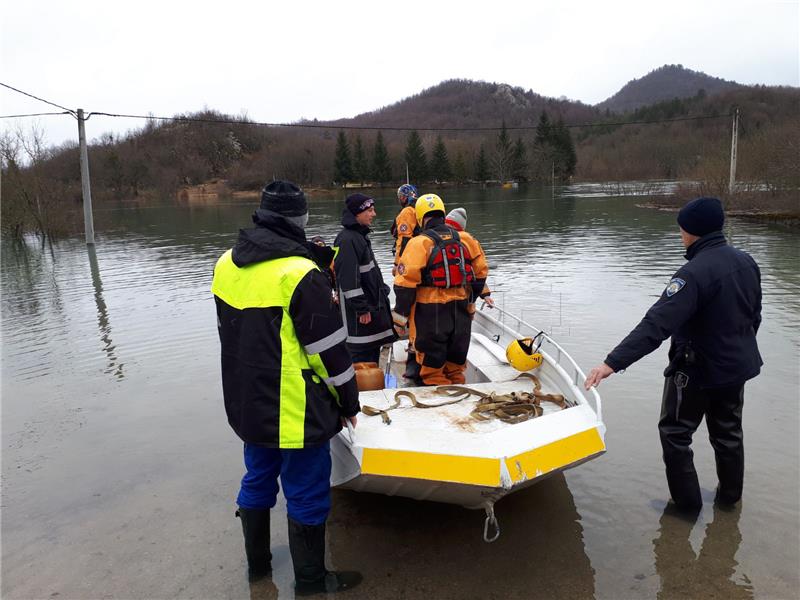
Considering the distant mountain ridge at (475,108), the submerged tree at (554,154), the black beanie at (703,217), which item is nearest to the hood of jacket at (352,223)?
the black beanie at (703,217)

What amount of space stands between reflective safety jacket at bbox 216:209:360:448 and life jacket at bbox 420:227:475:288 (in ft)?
5.50

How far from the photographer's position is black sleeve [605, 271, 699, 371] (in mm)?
3020

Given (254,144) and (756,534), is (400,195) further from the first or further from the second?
(254,144)

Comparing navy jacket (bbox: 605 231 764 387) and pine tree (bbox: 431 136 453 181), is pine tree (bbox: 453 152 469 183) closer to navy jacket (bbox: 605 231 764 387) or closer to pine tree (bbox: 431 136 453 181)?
pine tree (bbox: 431 136 453 181)

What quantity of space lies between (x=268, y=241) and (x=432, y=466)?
1.37 meters

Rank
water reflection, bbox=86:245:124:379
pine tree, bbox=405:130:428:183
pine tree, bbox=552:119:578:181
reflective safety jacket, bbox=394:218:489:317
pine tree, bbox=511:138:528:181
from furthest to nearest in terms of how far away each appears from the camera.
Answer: pine tree, bbox=552:119:578:181, pine tree, bbox=511:138:528:181, pine tree, bbox=405:130:428:183, water reflection, bbox=86:245:124:379, reflective safety jacket, bbox=394:218:489:317

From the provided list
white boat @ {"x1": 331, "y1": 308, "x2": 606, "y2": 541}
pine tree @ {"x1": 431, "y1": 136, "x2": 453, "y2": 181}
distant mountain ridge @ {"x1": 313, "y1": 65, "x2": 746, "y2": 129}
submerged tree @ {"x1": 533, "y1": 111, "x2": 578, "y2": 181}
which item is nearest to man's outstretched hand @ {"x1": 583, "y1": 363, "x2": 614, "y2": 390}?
white boat @ {"x1": 331, "y1": 308, "x2": 606, "y2": 541}

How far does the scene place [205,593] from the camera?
3.00m

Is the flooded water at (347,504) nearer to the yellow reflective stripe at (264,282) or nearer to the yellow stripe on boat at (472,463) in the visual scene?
the yellow stripe on boat at (472,463)

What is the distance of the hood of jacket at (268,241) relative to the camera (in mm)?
2545

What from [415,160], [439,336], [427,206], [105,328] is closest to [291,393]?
[439,336]

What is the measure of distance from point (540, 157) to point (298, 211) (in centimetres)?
8689

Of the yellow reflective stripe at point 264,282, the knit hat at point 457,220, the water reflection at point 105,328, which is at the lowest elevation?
the water reflection at point 105,328

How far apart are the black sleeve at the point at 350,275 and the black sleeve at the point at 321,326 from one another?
199cm
